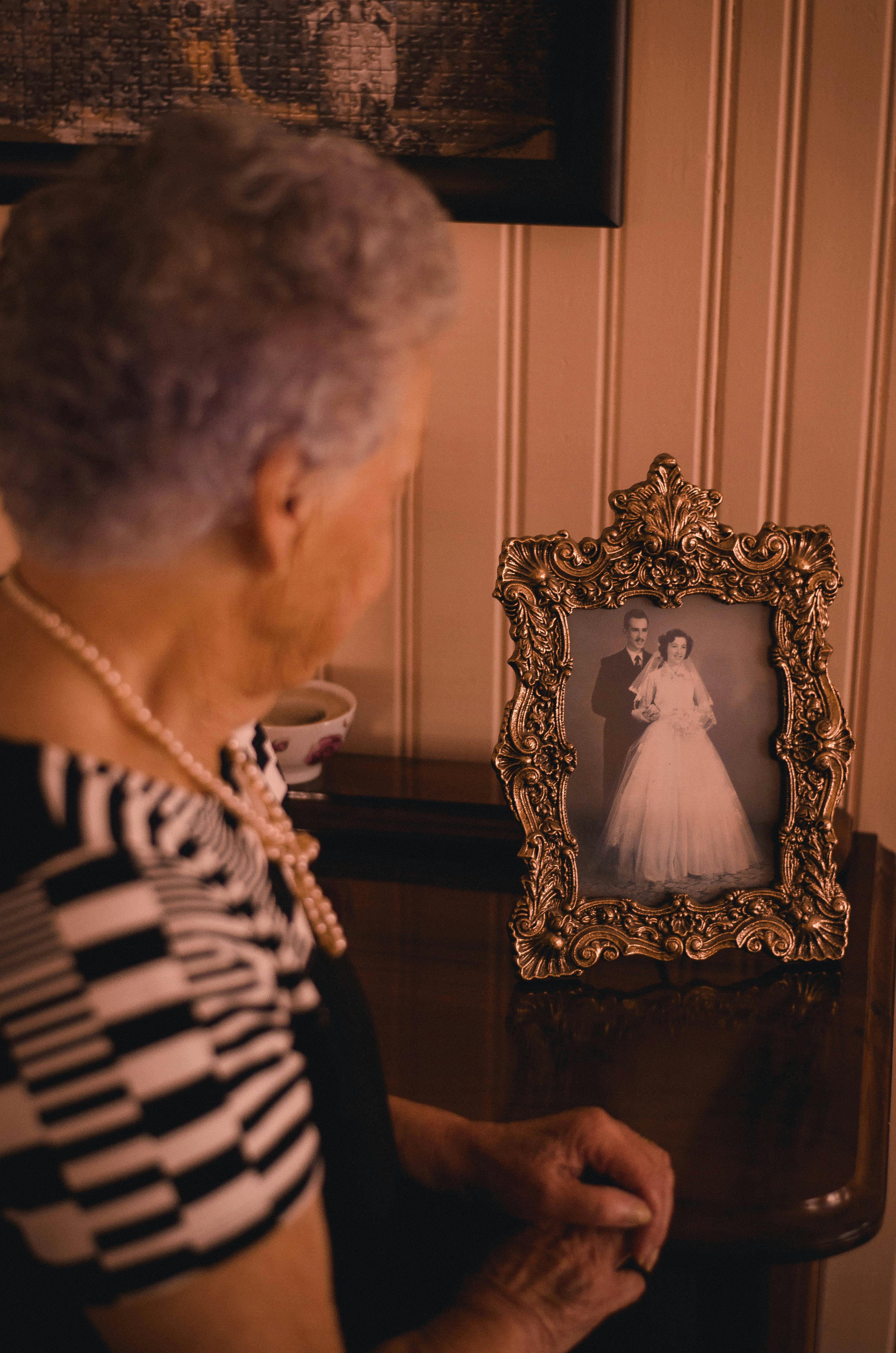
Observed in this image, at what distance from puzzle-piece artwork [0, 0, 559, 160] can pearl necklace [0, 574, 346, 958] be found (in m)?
0.86

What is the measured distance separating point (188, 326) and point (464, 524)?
3.05 ft

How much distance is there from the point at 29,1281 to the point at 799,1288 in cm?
70

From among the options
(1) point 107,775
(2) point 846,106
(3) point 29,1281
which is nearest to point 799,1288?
(3) point 29,1281

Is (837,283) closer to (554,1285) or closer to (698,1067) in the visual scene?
(698,1067)

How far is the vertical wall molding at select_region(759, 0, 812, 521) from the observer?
4.23 feet

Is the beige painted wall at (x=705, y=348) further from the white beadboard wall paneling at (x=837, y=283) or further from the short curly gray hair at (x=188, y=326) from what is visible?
the short curly gray hair at (x=188, y=326)

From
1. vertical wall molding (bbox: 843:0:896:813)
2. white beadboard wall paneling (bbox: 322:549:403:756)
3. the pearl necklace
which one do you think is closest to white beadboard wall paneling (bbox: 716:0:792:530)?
vertical wall molding (bbox: 843:0:896:813)

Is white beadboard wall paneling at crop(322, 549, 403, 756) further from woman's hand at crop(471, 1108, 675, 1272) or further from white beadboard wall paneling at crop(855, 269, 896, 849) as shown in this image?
woman's hand at crop(471, 1108, 675, 1272)

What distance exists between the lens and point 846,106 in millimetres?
1286

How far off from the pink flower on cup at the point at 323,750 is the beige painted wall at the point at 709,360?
0.17m

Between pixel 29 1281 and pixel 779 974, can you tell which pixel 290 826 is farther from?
pixel 779 974

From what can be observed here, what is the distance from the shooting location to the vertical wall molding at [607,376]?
1.39 m

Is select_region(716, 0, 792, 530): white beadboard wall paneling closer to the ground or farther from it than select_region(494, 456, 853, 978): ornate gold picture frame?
farther from it

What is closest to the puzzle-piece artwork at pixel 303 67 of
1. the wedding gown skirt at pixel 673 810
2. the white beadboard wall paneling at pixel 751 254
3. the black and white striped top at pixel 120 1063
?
the white beadboard wall paneling at pixel 751 254
